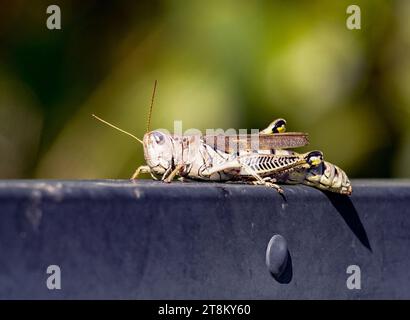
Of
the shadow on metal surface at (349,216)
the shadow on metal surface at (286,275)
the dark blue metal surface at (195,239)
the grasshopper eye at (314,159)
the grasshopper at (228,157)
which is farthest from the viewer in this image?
the grasshopper at (228,157)

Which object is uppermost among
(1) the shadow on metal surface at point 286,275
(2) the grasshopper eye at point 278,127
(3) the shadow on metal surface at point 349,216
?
(2) the grasshopper eye at point 278,127

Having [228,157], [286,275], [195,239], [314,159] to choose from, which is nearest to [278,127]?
[228,157]

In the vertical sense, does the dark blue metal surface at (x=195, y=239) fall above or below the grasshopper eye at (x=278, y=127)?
below

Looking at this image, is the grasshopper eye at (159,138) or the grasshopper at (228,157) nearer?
the grasshopper at (228,157)

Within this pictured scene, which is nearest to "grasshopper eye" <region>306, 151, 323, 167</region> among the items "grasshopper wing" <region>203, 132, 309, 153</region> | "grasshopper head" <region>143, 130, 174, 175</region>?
"grasshopper wing" <region>203, 132, 309, 153</region>

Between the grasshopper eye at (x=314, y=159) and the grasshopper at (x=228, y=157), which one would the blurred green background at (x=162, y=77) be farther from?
the grasshopper eye at (x=314, y=159)

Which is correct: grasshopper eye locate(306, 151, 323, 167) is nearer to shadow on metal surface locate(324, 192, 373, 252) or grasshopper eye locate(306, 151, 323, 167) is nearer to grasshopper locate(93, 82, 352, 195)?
grasshopper locate(93, 82, 352, 195)

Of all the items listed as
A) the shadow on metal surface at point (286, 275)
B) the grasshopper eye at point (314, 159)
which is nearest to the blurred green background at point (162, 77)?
the grasshopper eye at point (314, 159)

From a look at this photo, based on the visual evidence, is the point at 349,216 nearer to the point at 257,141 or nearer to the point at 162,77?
the point at 257,141
